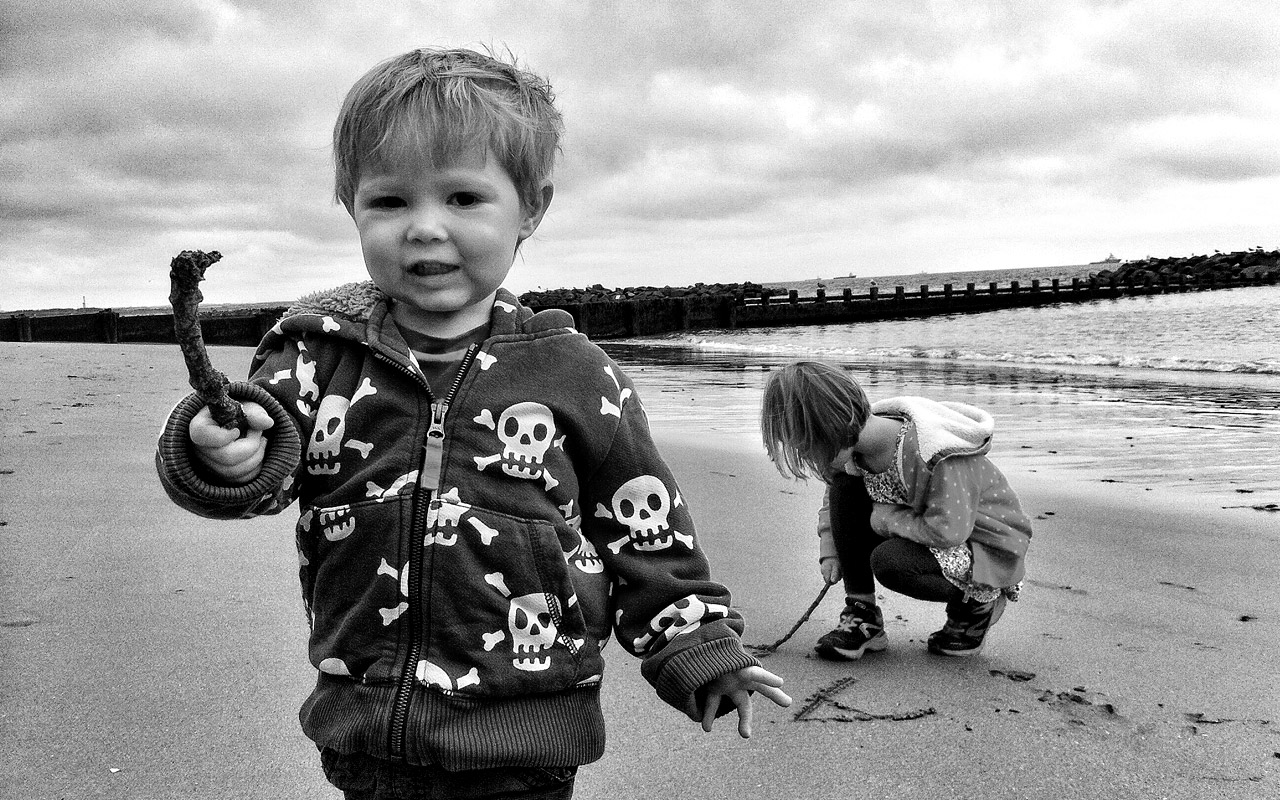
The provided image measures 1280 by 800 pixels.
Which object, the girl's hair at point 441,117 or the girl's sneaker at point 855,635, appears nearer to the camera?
the girl's hair at point 441,117

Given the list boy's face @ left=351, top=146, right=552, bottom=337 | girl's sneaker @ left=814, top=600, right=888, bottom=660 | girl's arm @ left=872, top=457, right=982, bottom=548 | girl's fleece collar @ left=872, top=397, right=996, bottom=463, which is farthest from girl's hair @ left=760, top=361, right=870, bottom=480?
boy's face @ left=351, top=146, right=552, bottom=337

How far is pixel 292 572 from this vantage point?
330cm

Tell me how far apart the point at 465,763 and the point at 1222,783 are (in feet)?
5.51

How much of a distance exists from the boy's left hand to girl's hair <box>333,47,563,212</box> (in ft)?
2.73

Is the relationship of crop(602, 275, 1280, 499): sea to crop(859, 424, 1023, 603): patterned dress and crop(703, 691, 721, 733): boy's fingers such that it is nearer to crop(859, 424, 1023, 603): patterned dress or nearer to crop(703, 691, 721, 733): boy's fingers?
crop(859, 424, 1023, 603): patterned dress

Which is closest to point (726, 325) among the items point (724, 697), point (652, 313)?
point (652, 313)

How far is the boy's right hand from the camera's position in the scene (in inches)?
50.9

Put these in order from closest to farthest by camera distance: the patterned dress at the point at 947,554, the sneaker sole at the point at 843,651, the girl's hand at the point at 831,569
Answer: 1. the sneaker sole at the point at 843,651
2. the patterned dress at the point at 947,554
3. the girl's hand at the point at 831,569

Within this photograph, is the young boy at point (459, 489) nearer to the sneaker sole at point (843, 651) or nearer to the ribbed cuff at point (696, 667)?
the ribbed cuff at point (696, 667)

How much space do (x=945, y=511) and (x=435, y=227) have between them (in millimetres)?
2099

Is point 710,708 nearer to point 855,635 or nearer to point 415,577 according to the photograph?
point 415,577

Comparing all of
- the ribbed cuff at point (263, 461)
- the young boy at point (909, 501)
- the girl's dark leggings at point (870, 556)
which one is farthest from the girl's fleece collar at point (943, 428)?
the ribbed cuff at point (263, 461)

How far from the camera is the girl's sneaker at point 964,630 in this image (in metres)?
2.99

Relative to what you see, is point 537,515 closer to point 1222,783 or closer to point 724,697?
point 724,697
